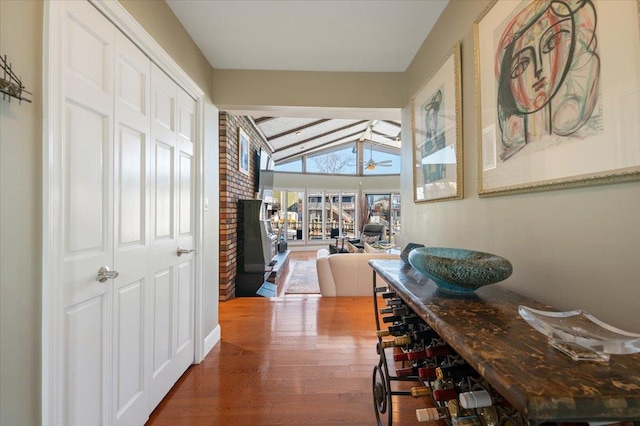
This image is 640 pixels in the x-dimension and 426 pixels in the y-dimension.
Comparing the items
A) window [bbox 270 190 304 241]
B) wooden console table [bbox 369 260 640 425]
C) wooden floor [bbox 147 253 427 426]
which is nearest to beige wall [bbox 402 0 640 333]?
wooden console table [bbox 369 260 640 425]

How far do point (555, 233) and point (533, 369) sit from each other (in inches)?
25.7

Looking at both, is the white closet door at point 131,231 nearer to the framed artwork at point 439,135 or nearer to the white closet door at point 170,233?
the white closet door at point 170,233

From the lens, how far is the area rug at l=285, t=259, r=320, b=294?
461cm

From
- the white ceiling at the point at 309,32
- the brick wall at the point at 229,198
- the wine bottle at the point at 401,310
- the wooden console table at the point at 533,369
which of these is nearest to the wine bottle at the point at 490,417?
the wooden console table at the point at 533,369

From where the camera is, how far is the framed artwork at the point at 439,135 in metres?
1.55

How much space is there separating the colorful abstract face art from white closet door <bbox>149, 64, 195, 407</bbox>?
1.88 meters

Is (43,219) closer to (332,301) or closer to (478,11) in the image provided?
(478,11)

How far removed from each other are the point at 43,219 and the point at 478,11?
214cm

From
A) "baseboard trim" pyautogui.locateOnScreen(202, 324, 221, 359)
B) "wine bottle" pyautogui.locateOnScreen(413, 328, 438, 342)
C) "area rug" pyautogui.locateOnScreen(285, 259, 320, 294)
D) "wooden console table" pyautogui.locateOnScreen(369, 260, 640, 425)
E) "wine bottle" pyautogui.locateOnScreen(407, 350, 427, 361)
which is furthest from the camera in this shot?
"area rug" pyautogui.locateOnScreen(285, 259, 320, 294)

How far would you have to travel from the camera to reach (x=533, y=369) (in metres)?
0.50

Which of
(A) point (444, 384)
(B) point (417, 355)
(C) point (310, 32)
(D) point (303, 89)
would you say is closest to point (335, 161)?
(D) point (303, 89)

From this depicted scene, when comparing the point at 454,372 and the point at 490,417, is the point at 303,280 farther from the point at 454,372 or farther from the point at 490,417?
the point at 490,417

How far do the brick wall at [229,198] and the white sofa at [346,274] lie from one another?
1269mm

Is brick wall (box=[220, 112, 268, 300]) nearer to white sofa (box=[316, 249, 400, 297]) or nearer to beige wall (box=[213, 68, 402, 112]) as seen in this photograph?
beige wall (box=[213, 68, 402, 112])
